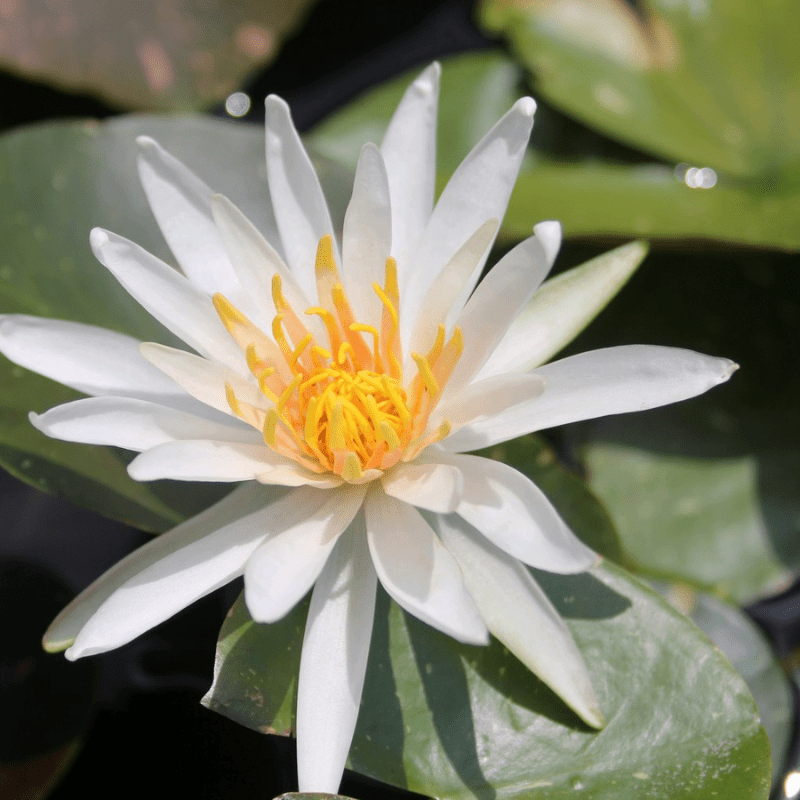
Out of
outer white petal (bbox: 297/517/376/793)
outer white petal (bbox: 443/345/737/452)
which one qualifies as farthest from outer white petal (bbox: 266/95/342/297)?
outer white petal (bbox: 297/517/376/793)

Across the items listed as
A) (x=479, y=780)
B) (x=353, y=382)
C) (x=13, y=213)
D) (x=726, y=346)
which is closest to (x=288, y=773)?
(x=479, y=780)

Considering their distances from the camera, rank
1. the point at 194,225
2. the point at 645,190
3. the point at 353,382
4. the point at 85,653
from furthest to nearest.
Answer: the point at 645,190 < the point at 194,225 < the point at 353,382 < the point at 85,653

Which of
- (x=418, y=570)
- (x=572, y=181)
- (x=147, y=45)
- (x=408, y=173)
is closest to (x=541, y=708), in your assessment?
(x=418, y=570)

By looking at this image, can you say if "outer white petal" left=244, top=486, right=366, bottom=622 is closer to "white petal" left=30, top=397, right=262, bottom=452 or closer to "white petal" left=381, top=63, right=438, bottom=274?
"white petal" left=30, top=397, right=262, bottom=452

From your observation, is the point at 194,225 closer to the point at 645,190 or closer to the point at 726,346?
the point at 645,190

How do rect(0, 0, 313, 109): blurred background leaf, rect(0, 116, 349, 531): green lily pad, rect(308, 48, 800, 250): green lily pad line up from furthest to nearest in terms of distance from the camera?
rect(0, 0, 313, 109): blurred background leaf < rect(308, 48, 800, 250): green lily pad < rect(0, 116, 349, 531): green lily pad

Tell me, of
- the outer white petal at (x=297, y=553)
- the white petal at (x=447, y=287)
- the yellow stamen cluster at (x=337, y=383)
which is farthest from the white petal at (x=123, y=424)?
the white petal at (x=447, y=287)

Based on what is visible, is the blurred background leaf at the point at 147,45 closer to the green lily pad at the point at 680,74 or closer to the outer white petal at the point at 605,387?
the green lily pad at the point at 680,74
